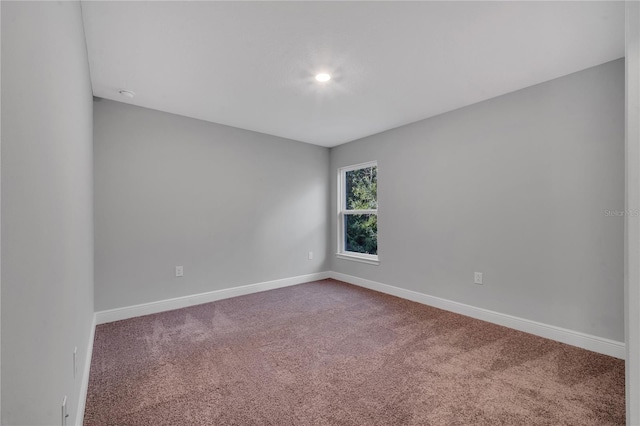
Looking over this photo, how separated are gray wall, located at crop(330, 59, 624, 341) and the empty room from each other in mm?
19

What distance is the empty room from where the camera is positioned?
1.17 meters

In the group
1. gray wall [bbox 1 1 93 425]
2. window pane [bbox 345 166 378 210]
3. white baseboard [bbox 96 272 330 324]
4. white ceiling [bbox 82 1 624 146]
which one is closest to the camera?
gray wall [bbox 1 1 93 425]

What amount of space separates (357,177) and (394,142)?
0.95 metres

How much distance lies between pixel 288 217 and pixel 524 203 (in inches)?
117

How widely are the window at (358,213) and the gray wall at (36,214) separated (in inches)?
142

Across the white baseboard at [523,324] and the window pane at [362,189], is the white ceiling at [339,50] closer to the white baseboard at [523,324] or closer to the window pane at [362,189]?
the window pane at [362,189]

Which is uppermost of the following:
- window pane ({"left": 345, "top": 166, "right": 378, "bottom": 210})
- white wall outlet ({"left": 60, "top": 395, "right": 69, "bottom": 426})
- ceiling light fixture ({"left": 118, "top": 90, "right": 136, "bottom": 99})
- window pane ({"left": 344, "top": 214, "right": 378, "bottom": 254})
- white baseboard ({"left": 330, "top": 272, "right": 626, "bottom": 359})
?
ceiling light fixture ({"left": 118, "top": 90, "right": 136, "bottom": 99})

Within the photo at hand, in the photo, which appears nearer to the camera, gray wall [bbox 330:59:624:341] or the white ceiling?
the white ceiling

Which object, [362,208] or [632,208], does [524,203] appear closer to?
[632,208]

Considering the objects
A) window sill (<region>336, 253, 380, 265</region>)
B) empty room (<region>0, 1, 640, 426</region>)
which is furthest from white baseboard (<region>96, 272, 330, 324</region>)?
window sill (<region>336, 253, 380, 265</region>)

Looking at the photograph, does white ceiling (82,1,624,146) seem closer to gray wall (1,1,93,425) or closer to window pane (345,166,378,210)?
gray wall (1,1,93,425)

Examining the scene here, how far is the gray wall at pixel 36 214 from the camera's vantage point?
60cm

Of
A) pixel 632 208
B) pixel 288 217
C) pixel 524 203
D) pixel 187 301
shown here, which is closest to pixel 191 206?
pixel 187 301

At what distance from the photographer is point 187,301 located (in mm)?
3459
